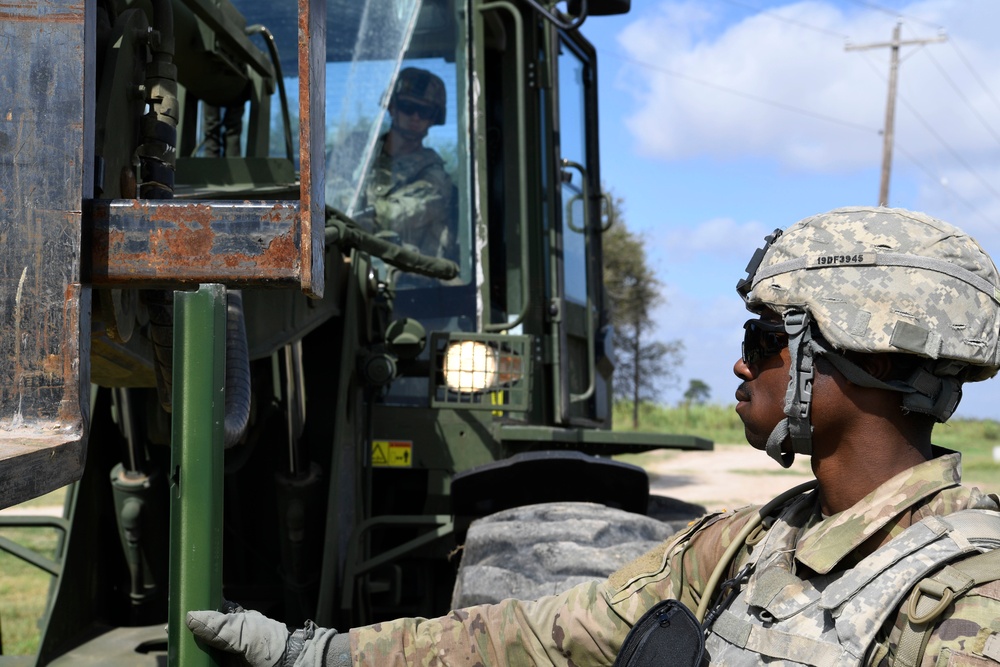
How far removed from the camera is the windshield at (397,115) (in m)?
4.55

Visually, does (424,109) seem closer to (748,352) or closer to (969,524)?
(748,352)

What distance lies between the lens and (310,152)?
186 cm

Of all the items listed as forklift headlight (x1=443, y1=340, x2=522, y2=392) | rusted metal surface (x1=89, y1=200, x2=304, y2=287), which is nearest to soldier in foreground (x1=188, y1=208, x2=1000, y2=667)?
rusted metal surface (x1=89, y1=200, x2=304, y2=287)

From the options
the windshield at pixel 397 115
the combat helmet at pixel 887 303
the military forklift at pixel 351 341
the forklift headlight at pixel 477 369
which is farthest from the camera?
the windshield at pixel 397 115

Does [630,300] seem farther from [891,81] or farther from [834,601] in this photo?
[834,601]

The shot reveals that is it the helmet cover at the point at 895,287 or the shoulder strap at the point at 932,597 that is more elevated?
the helmet cover at the point at 895,287

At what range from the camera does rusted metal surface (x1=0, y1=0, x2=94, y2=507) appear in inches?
69.0

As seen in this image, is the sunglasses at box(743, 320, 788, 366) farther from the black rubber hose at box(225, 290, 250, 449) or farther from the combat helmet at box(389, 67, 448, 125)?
the combat helmet at box(389, 67, 448, 125)

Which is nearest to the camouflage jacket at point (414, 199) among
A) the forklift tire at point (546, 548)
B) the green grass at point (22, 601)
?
the forklift tire at point (546, 548)

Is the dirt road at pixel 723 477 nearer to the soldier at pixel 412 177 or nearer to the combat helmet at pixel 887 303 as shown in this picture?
the soldier at pixel 412 177

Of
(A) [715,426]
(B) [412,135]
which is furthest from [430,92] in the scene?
(A) [715,426]

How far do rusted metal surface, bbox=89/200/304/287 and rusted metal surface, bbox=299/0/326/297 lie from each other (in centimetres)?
2

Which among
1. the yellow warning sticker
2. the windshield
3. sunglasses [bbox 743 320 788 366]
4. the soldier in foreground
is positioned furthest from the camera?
the windshield

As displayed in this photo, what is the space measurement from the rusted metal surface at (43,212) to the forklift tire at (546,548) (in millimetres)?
1770
